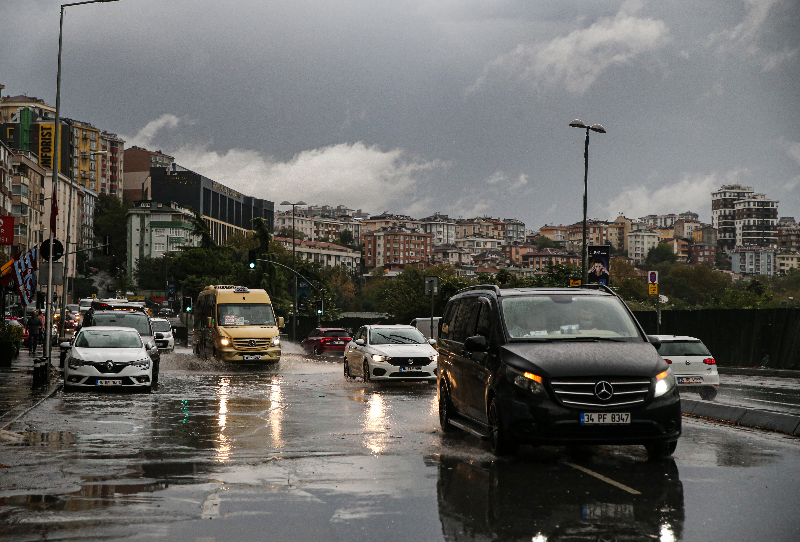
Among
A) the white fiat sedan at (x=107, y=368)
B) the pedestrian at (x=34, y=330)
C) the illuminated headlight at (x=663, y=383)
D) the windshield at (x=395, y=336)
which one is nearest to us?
the illuminated headlight at (x=663, y=383)

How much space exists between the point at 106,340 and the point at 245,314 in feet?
42.0

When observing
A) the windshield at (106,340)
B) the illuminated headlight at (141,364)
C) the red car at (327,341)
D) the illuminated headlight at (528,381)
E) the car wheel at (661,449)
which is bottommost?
the red car at (327,341)

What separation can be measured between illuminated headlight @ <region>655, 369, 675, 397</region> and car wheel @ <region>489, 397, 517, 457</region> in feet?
5.04

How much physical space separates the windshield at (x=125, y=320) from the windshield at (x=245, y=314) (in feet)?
11.5

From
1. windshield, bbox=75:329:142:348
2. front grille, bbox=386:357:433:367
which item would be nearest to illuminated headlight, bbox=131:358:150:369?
windshield, bbox=75:329:142:348

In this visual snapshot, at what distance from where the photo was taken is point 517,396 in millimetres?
9898

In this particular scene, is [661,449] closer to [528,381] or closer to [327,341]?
[528,381]

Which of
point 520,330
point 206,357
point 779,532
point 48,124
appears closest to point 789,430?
point 520,330

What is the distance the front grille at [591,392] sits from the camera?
9.65 m

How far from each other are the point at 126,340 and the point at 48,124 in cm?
13206

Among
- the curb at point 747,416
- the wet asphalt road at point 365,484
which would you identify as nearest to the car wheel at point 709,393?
the curb at point 747,416

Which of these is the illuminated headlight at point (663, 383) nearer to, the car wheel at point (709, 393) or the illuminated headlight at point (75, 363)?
the car wheel at point (709, 393)

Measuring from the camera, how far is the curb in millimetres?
13039

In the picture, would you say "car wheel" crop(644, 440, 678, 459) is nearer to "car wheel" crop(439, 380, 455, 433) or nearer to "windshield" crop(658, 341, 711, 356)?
"car wheel" crop(439, 380, 455, 433)
